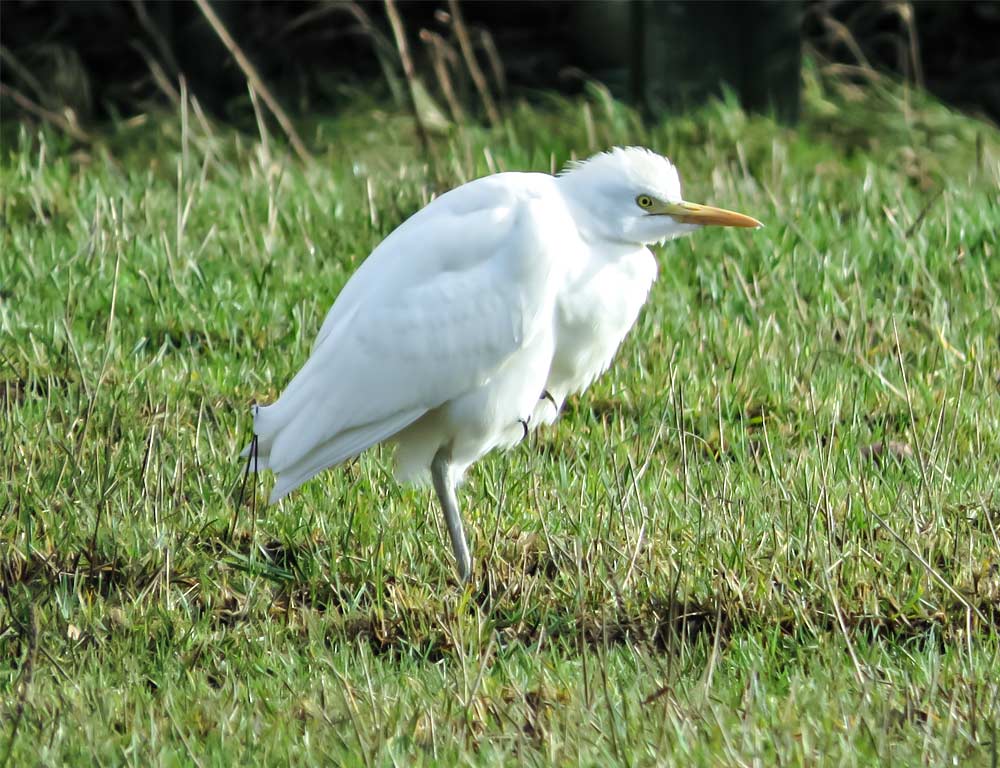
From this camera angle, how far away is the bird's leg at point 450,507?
3.75m

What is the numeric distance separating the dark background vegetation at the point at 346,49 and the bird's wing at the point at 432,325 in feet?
13.4

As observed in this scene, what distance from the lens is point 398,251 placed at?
4016 millimetres

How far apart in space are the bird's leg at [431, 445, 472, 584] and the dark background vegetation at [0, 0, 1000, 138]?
4166 millimetres

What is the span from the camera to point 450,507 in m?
3.89

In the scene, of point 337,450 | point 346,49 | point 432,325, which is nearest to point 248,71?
point 432,325

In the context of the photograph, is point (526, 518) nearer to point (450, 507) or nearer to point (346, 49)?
point (450, 507)

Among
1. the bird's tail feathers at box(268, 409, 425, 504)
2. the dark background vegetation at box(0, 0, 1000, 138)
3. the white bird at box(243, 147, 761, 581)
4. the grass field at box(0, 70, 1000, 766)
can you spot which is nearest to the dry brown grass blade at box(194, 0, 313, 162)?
the grass field at box(0, 70, 1000, 766)

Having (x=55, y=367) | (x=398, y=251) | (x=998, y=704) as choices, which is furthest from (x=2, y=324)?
(x=998, y=704)

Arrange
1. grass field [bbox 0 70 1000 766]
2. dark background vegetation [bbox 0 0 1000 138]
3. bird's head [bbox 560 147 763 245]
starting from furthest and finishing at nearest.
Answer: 1. dark background vegetation [bbox 0 0 1000 138]
2. bird's head [bbox 560 147 763 245]
3. grass field [bbox 0 70 1000 766]

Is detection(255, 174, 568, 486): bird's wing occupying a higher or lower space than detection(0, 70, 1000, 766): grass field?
higher

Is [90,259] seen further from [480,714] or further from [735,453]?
[480,714]

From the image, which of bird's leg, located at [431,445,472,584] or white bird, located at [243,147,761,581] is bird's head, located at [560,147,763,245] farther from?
bird's leg, located at [431,445,472,584]

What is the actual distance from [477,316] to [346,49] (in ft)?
19.6

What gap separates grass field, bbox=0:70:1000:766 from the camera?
120 inches
